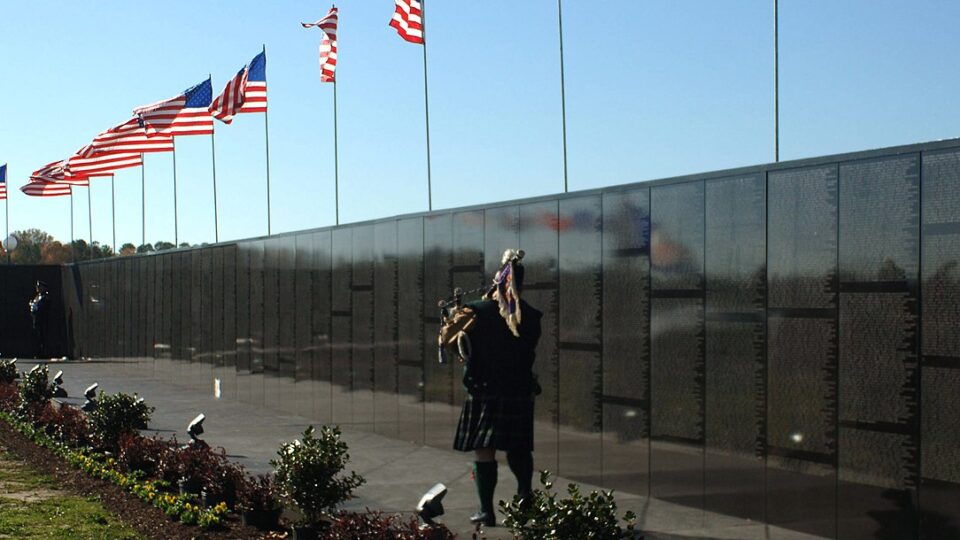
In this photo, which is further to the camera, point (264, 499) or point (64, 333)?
point (64, 333)

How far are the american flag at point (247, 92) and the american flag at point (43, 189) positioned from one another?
52.9ft

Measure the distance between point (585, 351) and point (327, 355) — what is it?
7.25 meters

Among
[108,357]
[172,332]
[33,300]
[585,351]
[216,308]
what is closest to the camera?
[585,351]

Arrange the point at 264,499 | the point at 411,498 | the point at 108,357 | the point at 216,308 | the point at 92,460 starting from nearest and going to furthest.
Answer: the point at 264,499, the point at 411,498, the point at 92,460, the point at 216,308, the point at 108,357

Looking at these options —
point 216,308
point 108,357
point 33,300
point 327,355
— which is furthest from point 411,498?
point 33,300

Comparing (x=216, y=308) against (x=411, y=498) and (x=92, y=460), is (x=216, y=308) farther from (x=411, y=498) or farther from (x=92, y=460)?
(x=411, y=498)

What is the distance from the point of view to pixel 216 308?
24172 millimetres

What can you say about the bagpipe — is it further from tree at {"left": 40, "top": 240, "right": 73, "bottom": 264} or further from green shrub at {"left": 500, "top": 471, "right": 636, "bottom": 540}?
tree at {"left": 40, "top": 240, "right": 73, "bottom": 264}

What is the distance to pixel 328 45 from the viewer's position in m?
21.5

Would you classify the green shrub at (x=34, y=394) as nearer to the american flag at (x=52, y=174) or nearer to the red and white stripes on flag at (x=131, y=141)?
the red and white stripes on flag at (x=131, y=141)

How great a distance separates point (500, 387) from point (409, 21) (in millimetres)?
9700

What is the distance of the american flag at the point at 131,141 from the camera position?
2841 centimetres

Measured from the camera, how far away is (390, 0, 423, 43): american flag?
18.3m

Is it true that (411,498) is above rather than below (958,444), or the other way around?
below
